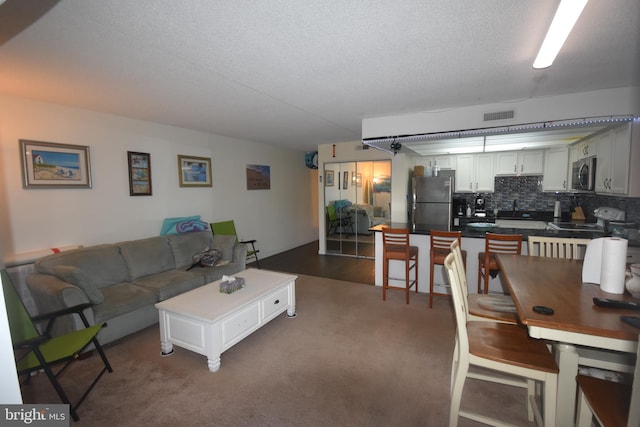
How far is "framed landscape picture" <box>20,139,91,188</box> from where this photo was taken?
295 centimetres

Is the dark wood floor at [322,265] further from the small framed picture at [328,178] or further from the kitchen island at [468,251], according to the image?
the small framed picture at [328,178]

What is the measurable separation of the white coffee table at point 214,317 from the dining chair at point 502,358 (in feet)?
5.80

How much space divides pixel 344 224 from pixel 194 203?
3.17m

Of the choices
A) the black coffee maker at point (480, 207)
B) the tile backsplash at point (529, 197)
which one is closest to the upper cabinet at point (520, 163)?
the tile backsplash at point (529, 197)

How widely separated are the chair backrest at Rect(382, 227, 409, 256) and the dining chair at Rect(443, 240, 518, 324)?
1.33 m

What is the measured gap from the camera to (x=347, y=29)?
5.81ft

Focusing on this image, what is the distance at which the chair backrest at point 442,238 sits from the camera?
11.1ft

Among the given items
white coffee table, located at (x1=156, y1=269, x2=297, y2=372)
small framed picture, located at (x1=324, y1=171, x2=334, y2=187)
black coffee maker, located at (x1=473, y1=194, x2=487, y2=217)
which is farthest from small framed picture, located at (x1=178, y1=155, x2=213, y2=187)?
black coffee maker, located at (x1=473, y1=194, x2=487, y2=217)

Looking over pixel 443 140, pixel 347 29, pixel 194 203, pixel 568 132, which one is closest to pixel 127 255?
pixel 194 203

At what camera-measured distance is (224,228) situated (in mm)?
5031

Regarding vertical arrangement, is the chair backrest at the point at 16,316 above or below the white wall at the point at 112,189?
below

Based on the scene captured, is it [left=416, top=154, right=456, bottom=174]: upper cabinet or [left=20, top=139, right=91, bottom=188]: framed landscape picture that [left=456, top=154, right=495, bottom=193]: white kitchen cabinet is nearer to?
[left=416, top=154, right=456, bottom=174]: upper cabinet

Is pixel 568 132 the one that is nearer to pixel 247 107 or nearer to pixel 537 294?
pixel 537 294

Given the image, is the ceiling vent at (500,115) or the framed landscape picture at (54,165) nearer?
the framed landscape picture at (54,165)
